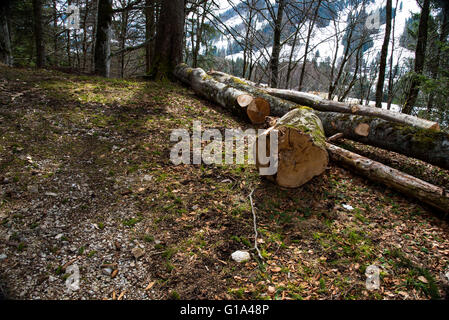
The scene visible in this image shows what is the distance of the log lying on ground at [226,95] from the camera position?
17.1 feet

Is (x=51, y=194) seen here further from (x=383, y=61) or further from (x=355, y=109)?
(x=383, y=61)

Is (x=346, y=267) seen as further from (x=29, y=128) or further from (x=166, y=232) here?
(x=29, y=128)

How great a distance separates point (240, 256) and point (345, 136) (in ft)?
11.2

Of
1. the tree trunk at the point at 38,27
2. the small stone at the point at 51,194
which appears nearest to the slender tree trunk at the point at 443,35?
the small stone at the point at 51,194

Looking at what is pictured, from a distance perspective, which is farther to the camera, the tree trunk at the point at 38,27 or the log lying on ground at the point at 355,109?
the tree trunk at the point at 38,27

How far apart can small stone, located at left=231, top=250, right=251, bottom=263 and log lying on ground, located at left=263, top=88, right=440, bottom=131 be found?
13.3 feet

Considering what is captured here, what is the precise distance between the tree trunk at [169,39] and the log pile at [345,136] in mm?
3285

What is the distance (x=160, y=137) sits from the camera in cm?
426

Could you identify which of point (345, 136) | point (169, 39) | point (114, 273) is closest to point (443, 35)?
point (345, 136)

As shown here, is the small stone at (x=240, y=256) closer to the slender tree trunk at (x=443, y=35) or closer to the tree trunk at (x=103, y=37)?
the slender tree trunk at (x=443, y=35)

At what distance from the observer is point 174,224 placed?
8.68 ft

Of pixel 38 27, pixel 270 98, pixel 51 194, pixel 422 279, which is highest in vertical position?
pixel 38 27

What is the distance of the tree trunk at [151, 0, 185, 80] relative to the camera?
714 cm
